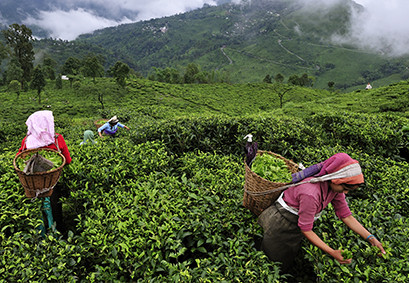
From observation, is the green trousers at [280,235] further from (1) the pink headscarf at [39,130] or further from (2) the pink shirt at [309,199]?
(1) the pink headscarf at [39,130]

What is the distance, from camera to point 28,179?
110 inches

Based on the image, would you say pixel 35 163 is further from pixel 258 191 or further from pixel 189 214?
pixel 258 191

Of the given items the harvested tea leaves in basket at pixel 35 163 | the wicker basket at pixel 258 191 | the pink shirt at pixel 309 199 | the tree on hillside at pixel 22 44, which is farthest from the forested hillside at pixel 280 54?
the harvested tea leaves in basket at pixel 35 163

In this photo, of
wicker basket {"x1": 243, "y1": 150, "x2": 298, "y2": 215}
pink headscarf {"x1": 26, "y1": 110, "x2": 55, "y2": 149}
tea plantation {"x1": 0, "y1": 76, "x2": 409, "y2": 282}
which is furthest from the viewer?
pink headscarf {"x1": 26, "y1": 110, "x2": 55, "y2": 149}

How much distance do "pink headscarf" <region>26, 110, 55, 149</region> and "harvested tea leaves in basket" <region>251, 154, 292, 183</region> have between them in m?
3.04

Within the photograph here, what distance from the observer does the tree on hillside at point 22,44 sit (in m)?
40.8

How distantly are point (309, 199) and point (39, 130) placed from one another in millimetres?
3699

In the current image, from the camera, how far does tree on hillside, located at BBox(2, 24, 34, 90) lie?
40.8 m

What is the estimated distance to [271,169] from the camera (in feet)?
10.2

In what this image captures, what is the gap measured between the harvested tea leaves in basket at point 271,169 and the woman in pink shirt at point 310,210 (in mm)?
283

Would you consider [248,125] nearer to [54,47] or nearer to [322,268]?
[322,268]

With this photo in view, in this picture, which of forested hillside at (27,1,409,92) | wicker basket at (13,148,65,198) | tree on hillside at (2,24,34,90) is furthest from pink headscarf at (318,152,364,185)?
forested hillside at (27,1,409,92)

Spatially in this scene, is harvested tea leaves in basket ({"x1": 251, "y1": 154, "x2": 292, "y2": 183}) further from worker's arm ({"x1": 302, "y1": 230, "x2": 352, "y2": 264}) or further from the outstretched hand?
the outstretched hand

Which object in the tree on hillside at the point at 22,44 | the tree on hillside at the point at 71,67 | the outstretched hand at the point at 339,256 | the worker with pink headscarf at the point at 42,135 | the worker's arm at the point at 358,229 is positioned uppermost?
the tree on hillside at the point at 22,44
